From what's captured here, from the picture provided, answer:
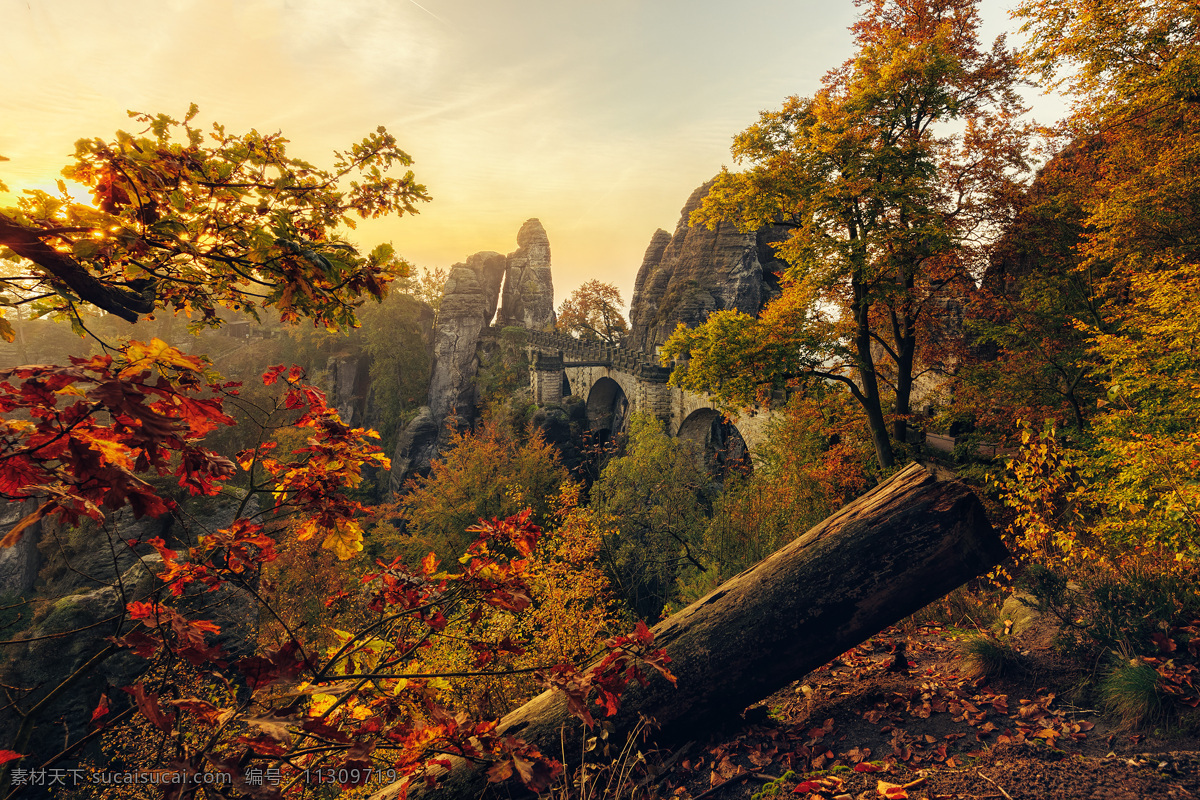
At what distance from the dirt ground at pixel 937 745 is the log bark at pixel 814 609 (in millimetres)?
372

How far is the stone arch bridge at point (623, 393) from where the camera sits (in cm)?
1930

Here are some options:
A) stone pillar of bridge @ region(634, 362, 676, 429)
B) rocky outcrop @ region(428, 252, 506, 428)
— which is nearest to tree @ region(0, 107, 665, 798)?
stone pillar of bridge @ region(634, 362, 676, 429)

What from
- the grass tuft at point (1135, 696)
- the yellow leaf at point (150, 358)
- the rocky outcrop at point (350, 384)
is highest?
the rocky outcrop at point (350, 384)

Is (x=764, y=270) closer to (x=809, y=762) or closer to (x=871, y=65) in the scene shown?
(x=871, y=65)

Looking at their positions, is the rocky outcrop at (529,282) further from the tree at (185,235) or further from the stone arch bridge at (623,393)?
the tree at (185,235)

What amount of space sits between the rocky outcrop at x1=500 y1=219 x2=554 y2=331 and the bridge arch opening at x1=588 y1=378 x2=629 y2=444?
12907mm

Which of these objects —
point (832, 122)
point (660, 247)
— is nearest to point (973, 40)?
point (832, 122)

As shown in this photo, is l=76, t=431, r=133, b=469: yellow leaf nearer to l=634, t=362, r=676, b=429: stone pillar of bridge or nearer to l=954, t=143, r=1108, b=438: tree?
l=954, t=143, r=1108, b=438: tree

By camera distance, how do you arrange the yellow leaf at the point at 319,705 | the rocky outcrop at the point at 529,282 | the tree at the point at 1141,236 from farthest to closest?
the rocky outcrop at the point at 529,282, the tree at the point at 1141,236, the yellow leaf at the point at 319,705

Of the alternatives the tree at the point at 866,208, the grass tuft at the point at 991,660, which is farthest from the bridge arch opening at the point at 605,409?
the grass tuft at the point at 991,660

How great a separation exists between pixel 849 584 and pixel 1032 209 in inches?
392

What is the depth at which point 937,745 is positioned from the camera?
3.11m

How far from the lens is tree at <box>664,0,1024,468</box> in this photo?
823 cm

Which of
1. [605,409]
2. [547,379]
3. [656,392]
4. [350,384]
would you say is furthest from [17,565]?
[605,409]
